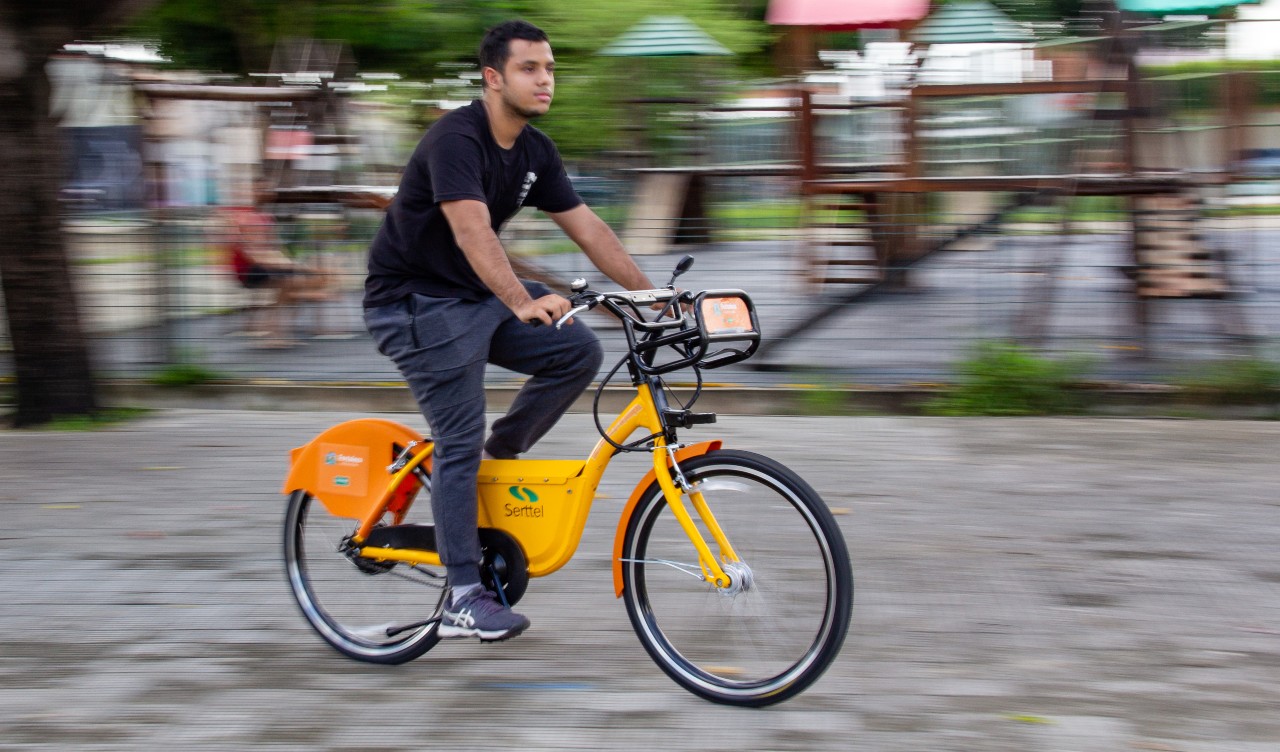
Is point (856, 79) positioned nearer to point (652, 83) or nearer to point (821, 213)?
point (821, 213)

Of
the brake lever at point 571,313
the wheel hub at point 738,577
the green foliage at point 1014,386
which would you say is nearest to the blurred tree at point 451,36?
the green foliage at point 1014,386

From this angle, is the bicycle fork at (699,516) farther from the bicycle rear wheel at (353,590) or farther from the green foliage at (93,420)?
the green foliage at (93,420)

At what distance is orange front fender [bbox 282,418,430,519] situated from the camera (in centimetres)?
422

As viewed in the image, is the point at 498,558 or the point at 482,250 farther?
the point at 498,558

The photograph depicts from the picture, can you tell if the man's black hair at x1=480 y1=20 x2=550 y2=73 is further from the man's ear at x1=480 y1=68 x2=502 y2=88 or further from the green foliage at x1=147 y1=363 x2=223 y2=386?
the green foliage at x1=147 y1=363 x2=223 y2=386

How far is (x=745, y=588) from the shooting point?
3.68 m

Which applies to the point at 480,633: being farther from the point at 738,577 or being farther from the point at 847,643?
the point at 847,643

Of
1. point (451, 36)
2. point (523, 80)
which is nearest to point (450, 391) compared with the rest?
point (523, 80)

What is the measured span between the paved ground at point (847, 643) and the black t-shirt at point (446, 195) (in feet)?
3.99

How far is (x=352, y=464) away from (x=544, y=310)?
1.05m

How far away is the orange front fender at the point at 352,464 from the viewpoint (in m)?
4.22

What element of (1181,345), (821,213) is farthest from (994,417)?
(821,213)

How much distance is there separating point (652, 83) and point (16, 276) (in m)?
12.0

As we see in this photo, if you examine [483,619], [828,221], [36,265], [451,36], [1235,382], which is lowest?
[1235,382]
